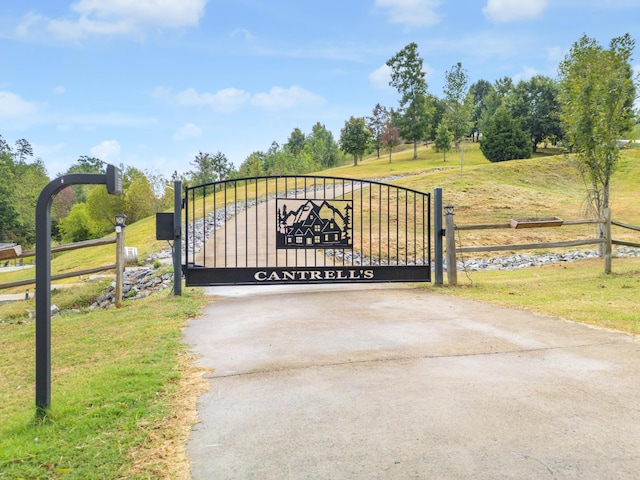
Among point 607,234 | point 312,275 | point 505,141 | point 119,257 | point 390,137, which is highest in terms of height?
point 390,137

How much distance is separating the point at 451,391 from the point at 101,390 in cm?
264

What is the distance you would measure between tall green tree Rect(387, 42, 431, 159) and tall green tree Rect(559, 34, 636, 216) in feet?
133

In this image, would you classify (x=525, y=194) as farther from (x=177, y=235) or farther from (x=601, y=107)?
(x=177, y=235)

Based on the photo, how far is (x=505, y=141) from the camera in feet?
153

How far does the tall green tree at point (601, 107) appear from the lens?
13703mm

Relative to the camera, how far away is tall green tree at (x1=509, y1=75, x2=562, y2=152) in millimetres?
54281

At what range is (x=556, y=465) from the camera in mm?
2699

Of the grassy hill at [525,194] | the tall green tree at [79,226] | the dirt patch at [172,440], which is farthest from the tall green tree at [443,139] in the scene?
the dirt patch at [172,440]

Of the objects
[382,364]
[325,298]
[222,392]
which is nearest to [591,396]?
[382,364]

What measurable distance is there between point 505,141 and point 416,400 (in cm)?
4720

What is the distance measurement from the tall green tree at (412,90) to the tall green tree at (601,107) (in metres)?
40.7

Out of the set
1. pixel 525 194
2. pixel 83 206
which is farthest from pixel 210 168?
pixel 525 194

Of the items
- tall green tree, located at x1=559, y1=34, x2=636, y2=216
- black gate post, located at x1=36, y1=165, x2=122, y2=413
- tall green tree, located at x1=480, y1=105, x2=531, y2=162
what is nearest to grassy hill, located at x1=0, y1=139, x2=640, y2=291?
tall green tree, located at x1=559, y1=34, x2=636, y2=216

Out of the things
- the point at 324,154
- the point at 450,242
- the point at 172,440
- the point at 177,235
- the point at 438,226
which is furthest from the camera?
the point at 324,154
